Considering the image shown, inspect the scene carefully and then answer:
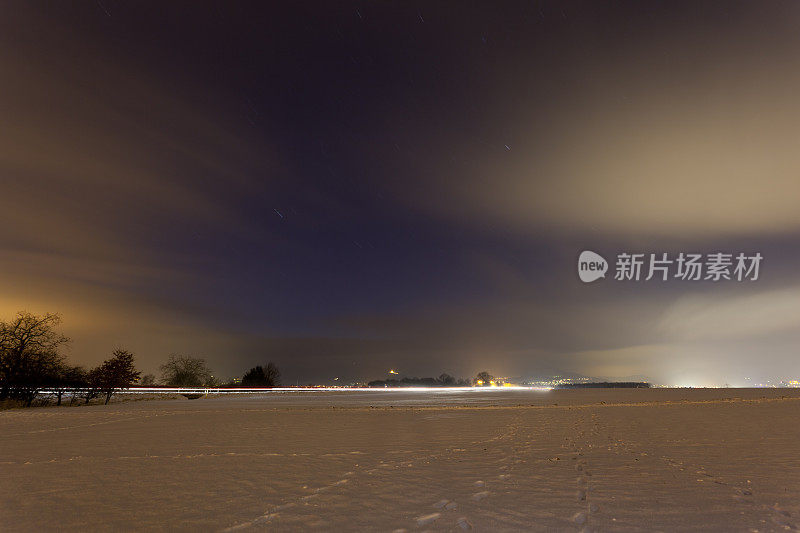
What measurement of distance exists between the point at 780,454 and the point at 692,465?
3.34 meters

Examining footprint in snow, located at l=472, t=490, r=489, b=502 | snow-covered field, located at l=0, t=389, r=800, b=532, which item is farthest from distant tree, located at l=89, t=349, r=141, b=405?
footprint in snow, located at l=472, t=490, r=489, b=502

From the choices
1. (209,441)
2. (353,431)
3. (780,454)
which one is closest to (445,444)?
(353,431)

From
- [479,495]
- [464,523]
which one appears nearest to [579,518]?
[464,523]

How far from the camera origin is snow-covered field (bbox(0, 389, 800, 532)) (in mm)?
7156

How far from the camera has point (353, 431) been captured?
18.9m

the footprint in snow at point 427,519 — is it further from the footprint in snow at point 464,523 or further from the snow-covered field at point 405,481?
the footprint in snow at point 464,523

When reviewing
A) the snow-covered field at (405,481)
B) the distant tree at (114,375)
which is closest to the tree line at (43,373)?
the distant tree at (114,375)

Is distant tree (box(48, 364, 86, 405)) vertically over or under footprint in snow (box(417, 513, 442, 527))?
under

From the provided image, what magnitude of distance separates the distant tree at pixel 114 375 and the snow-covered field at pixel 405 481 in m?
32.9

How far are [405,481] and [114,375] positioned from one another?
4824 centimetres

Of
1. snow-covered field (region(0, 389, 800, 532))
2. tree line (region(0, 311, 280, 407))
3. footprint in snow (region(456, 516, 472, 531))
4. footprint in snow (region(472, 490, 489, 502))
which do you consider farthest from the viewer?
tree line (region(0, 311, 280, 407))

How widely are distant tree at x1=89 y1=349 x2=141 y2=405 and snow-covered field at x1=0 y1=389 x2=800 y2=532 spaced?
3294cm

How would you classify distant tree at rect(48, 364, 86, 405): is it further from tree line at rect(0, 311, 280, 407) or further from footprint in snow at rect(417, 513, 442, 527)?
footprint in snow at rect(417, 513, 442, 527)

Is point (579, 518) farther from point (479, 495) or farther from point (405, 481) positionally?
point (405, 481)
